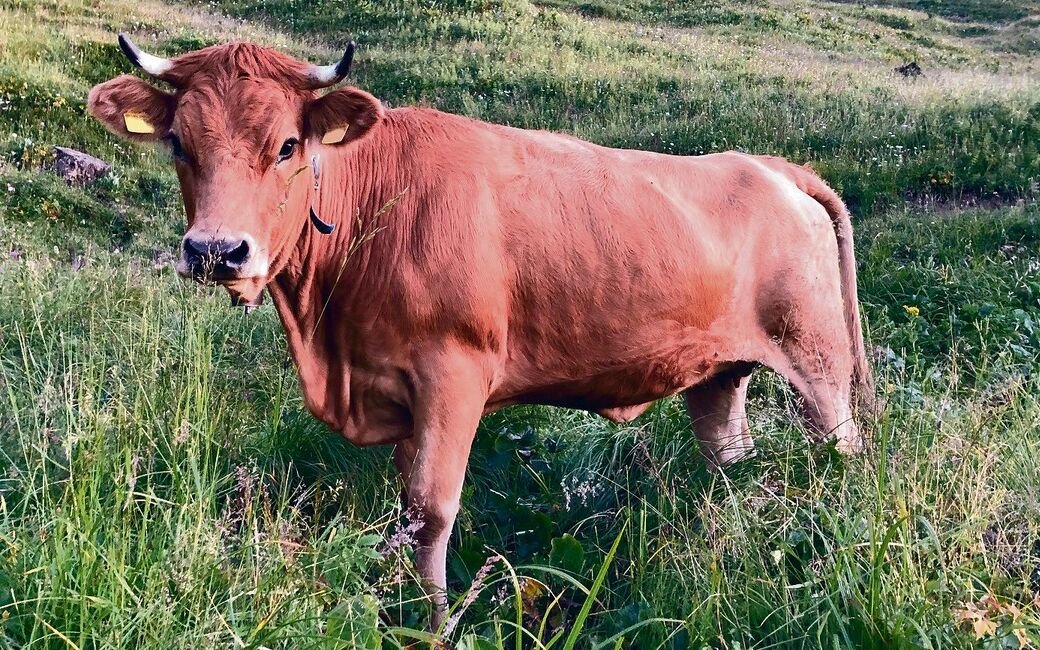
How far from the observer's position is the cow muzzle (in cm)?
314

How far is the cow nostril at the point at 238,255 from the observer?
10.5 feet

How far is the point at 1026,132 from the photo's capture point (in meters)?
12.2

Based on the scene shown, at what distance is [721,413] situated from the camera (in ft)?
17.0

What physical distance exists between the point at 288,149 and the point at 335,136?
0.76 ft

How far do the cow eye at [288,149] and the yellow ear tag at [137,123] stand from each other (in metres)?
0.61

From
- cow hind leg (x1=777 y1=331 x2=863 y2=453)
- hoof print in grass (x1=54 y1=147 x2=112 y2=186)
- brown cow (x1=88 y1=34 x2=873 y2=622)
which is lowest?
hoof print in grass (x1=54 y1=147 x2=112 y2=186)

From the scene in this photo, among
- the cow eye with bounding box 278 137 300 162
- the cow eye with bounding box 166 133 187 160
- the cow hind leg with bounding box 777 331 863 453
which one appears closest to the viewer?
the cow eye with bounding box 166 133 187 160

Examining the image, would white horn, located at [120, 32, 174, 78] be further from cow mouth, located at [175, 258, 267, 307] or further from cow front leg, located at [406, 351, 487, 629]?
cow front leg, located at [406, 351, 487, 629]

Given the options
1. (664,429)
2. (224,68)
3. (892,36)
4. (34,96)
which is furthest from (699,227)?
(892,36)

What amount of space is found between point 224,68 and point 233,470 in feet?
5.76

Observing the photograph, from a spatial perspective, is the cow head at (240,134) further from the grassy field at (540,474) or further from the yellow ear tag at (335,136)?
the grassy field at (540,474)

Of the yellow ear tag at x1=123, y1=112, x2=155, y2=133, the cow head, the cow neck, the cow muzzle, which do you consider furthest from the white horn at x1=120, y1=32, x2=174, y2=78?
the cow muzzle

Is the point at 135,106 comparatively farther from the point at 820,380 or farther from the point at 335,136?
the point at 820,380

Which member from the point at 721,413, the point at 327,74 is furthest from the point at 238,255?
the point at 721,413
